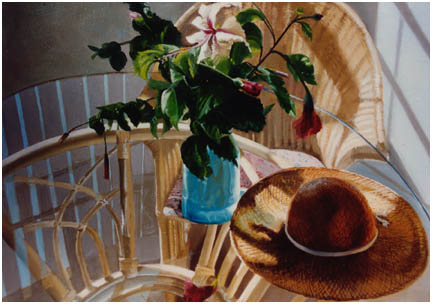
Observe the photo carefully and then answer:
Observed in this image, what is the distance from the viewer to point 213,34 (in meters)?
0.62

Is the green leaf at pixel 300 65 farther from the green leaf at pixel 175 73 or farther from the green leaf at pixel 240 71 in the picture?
the green leaf at pixel 175 73

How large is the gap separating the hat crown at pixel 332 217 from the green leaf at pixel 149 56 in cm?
32

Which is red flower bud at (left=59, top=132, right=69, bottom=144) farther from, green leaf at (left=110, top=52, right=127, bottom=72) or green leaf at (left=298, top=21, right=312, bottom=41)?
green leaf at (left=298, top=21, right=312, bottom=41)

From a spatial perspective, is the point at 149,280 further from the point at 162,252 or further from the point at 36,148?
the point at 36,148

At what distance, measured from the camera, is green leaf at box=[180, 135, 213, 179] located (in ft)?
2.02

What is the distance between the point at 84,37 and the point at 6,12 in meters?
0.16

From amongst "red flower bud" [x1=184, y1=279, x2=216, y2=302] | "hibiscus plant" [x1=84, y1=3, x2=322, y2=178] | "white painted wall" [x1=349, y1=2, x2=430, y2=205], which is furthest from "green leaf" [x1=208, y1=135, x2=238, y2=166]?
"white painted wall" [x1=349, y1=2, x2=430, y2=205]

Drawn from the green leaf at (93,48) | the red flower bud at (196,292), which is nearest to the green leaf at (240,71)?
the green leaf at (93,48)

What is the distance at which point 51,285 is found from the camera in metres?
0.81

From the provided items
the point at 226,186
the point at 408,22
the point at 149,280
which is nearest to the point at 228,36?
the point at 226,186

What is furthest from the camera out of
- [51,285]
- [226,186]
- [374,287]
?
[51,285]

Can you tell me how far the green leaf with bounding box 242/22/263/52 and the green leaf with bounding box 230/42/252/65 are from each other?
0.04m

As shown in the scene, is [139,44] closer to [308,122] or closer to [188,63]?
[188,63]

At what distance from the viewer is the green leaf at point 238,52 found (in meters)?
0.63
